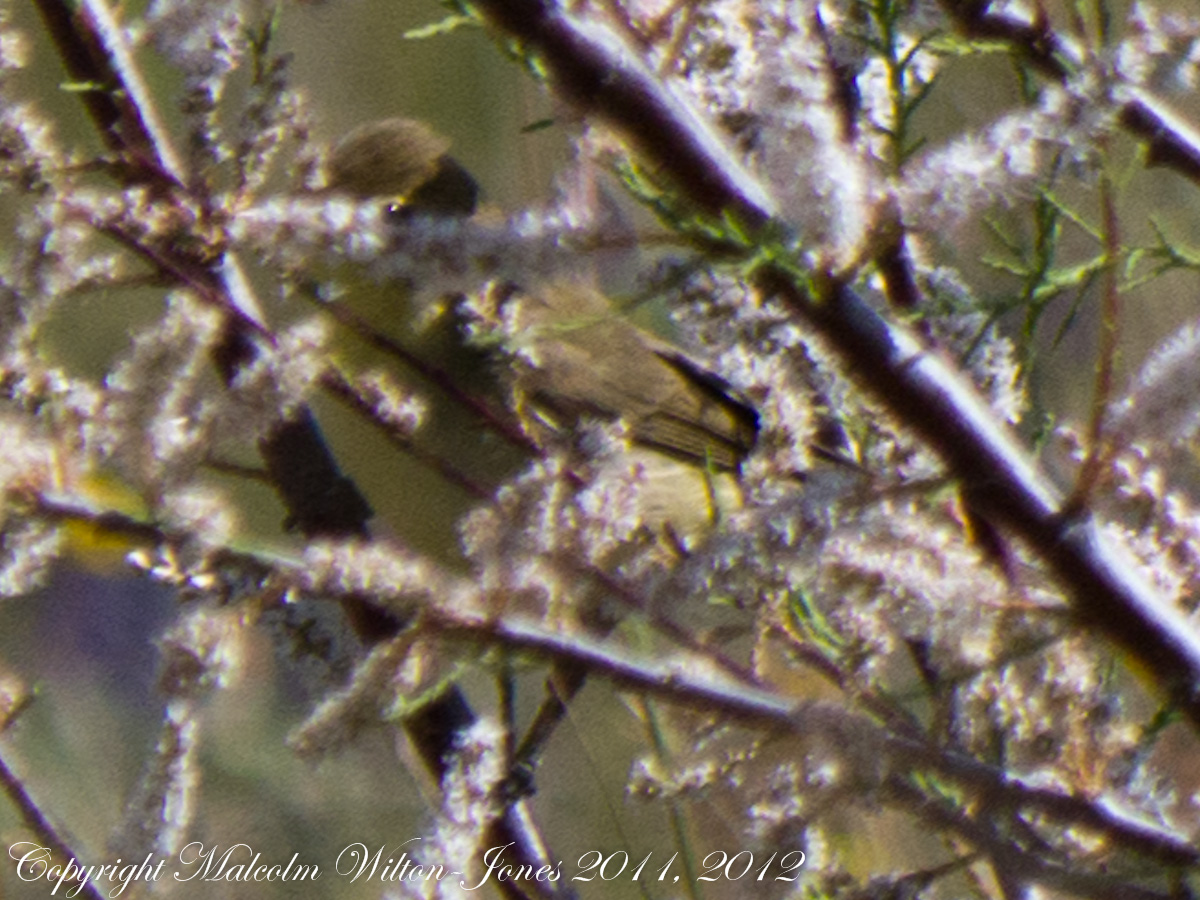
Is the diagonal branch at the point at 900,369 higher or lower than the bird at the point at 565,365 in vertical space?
lower

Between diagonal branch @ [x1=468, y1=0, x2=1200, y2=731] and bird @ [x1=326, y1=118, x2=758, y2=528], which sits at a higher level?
bird @ [x1=326, y1=118, x2=758, y2=528]

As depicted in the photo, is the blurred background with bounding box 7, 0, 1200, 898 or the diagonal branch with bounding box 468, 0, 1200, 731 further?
the blurred background with bounding box 7, 0, 1200, 898

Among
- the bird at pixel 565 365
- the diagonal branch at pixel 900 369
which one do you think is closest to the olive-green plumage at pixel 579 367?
the bird at pixel 565 365

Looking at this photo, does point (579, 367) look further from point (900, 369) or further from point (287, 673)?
point (900, 369)

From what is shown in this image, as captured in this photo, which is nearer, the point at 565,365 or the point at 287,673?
the point at 287,673

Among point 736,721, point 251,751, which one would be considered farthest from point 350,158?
point 736,721

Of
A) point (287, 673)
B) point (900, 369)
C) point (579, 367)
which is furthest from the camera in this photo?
point (579, 367)

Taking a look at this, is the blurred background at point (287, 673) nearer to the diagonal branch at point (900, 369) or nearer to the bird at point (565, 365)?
the bird at point (565, 365)

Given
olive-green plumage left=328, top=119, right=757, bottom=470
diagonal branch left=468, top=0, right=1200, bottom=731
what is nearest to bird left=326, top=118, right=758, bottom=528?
olive-green plumage left=328, top=119, right=757, bottom=470

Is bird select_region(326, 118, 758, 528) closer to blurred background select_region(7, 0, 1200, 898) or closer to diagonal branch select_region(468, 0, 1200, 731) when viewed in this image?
blurred background select_region(7, 0, 1200, 898)

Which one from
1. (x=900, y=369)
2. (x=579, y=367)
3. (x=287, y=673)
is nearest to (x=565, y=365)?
(x=579, y=367)

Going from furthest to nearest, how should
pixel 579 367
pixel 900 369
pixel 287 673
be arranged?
pixel 579 367
pixel 287 673
pixel 900 369

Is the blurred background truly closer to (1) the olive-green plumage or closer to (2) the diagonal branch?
(1) the olive-green plumage

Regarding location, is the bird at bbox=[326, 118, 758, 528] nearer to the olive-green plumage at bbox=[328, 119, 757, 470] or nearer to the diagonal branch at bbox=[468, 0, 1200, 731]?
the olive-green plumage at bbox=[328, 119, 757, 470]
